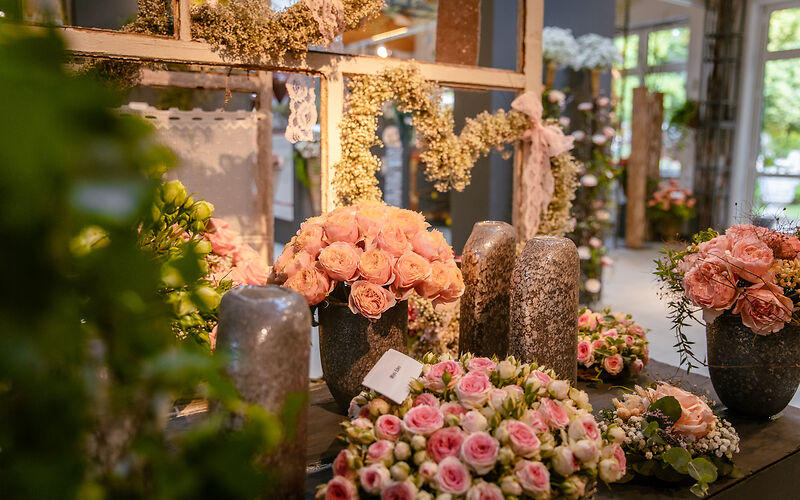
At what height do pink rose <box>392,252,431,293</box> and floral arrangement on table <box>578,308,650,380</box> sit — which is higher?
pink rose <box>392,252,431,293</box>

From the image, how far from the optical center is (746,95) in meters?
8.46

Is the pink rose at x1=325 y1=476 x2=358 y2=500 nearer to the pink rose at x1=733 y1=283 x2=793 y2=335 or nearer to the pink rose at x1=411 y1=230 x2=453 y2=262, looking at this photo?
the pink rose at x1=411 y1=230 x2=453 y2=262

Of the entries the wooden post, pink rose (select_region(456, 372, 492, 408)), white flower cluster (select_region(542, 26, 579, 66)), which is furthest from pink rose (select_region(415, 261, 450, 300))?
the wooden post

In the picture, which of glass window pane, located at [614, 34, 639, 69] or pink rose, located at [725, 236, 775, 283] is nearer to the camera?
pink rose, located at [725, 236, 775, 283]

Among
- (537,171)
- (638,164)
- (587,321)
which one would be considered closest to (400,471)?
(587,321)

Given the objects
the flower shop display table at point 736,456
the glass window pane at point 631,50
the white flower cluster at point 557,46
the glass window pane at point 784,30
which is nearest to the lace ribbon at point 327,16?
the flower shop display table at point 736,456

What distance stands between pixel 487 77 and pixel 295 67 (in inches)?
30.2

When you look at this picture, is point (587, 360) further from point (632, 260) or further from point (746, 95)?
point (746, 95)

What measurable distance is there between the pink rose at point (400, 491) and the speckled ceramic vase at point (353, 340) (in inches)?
17.0

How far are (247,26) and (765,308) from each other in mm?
1513

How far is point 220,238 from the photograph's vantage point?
5.23ft

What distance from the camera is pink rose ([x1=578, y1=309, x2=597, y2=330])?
189 centimetres

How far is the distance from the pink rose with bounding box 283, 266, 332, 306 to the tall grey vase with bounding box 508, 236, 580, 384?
453mm

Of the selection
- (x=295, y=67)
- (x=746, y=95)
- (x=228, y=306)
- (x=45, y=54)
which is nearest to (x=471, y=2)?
(x=295, y=67)
